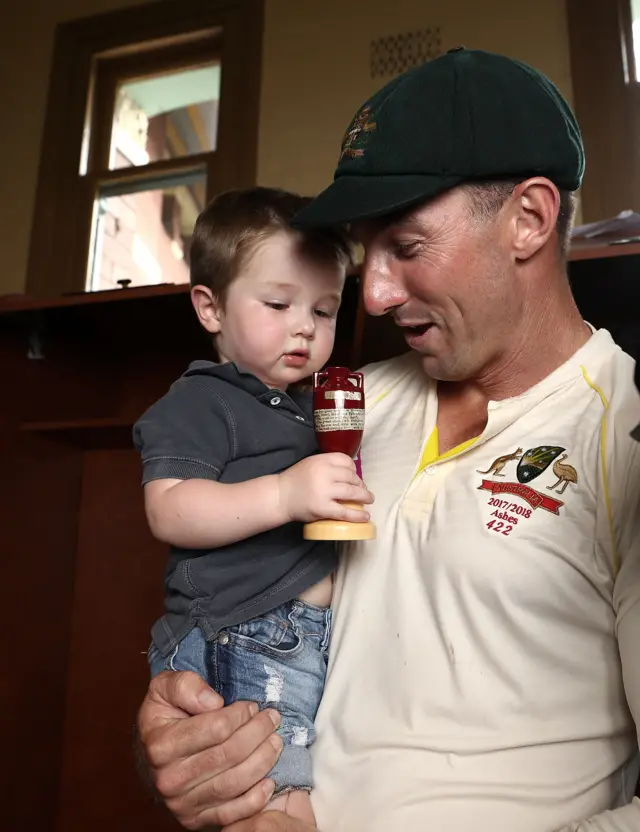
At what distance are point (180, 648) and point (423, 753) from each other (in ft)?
1.44

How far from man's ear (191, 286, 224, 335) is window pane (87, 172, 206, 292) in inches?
101

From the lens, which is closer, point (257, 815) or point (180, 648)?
point (257, 815)

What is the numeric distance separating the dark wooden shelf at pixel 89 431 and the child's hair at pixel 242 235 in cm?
110

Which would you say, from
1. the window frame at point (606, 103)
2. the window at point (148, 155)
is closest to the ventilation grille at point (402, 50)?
the window frame at point (606, 103)

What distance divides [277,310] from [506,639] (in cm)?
69

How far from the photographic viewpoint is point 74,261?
376cm

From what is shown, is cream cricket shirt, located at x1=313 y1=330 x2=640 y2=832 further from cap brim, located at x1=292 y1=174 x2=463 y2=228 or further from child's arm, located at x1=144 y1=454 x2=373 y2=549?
cap brim, located at x1=292 y1=174 x2=463 y2=228

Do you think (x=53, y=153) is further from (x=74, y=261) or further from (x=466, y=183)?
(x=466, y=183)

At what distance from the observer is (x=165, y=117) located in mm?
4207

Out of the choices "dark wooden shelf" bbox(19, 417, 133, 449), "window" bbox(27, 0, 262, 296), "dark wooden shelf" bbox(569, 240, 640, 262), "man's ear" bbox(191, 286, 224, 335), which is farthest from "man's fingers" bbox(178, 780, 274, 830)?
"window" bbox(27, 0, 262, 296)

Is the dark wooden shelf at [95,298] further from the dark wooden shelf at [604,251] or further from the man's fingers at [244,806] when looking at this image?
the man's fingers at [244,806]

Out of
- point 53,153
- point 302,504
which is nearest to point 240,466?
point 302,504

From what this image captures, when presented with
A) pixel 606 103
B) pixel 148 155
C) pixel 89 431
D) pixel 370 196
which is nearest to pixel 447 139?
pixel 370 196

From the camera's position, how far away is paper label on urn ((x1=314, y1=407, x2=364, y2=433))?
42.5 inches
